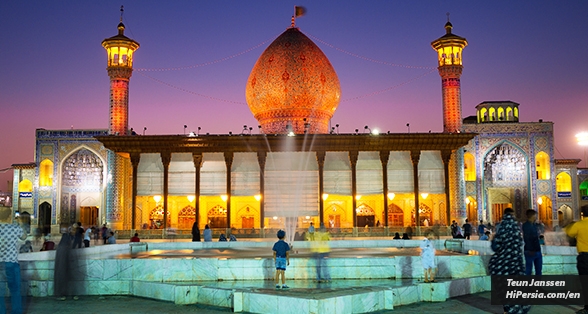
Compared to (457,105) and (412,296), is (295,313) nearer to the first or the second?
(412,296)

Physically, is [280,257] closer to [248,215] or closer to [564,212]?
[248,215]

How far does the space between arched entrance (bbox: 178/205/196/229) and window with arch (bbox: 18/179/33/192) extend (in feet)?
35.0

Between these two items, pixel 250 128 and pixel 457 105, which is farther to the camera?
pixel 457 105

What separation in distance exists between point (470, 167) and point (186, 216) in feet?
53.3

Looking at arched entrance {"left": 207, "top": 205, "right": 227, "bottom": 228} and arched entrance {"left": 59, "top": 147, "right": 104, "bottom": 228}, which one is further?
arched entrance {"left": 59, "top": 147, "right": 104, "bottom": 228}

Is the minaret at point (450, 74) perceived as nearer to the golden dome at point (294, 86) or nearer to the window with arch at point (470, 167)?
the window with arch at point (470, 167)

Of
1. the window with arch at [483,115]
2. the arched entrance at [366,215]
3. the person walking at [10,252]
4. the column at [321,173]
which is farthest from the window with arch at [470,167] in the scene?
the person walking at [10,252]

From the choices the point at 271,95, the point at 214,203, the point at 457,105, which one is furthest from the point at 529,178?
the point at 214,203

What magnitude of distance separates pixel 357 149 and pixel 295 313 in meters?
20.5

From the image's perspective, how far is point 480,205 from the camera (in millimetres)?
32625

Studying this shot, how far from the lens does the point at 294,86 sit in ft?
102

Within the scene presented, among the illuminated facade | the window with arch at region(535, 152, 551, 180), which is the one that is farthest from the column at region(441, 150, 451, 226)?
the window with arch at region(535, 152, 551, 180)

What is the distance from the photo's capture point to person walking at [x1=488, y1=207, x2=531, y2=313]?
7.50 m

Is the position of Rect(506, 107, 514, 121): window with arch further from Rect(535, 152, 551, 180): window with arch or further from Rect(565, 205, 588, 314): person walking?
Rect(565, 205, 588, 314): person walking
